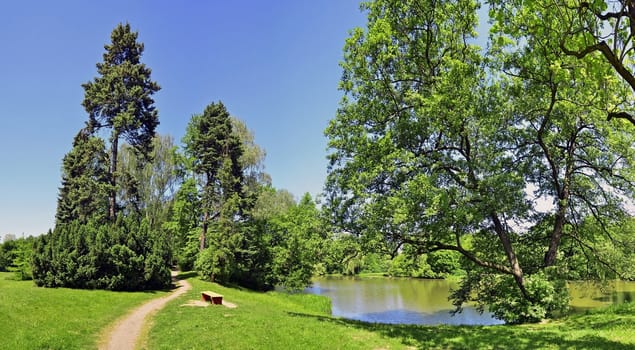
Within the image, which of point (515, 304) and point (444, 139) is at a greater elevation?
point (444, 139)

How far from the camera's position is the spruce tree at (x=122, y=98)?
32.6 meters

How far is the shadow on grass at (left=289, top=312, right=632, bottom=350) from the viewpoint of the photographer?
33.2 feet

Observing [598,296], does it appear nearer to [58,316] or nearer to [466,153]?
[466,153]

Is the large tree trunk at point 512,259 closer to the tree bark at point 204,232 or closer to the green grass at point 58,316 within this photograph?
the green grass at point 58,316

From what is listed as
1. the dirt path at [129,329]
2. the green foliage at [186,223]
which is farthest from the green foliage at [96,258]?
the green foliage at [186,223]

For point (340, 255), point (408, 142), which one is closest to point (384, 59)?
point (408, 142)

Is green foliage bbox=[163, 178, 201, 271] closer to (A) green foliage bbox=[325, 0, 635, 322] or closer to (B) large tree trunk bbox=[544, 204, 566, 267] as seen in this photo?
(A) green foliage bbox=[325, 0, 635, 322]

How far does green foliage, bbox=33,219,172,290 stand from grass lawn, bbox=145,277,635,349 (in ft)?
31.1

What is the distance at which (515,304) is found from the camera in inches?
625

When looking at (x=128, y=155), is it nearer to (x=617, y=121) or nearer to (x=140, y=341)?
(x=140, y=341)

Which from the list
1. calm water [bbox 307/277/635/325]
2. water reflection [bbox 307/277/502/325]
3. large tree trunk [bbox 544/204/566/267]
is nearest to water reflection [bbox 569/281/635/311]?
calm water [bbox 307/277/635/325]

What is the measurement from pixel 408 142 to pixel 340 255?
5.31 metres

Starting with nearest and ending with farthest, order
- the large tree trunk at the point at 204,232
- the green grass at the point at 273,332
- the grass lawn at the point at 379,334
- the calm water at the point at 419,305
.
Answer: the grass lawn at the point at 379,334 < the green grass at the point at 273,332 < the calm water at the point at 419,305 < the large tree trunk at the point at 204,232

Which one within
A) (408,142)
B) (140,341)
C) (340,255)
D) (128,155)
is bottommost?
(140,341)
